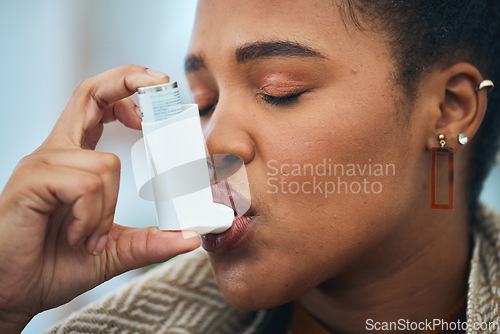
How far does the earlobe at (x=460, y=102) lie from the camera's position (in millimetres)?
1027

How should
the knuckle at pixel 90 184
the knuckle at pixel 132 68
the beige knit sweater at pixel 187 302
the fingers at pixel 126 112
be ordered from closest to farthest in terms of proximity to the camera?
the knuckle at pixel 90 184, the knuckle at pixel 132 68, the fingers at pixel 126 112, the beige knit sweater at pixel 187 302

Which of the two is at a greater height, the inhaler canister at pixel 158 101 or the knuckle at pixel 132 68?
the knuckle at pixel 132 68

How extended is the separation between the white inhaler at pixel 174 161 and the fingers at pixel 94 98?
0.23ft

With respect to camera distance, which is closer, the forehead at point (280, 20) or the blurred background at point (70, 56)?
the forehead at point (280, 20)

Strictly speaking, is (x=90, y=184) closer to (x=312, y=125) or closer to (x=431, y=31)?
(x=312, y=125)

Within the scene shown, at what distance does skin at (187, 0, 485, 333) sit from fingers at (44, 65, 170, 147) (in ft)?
0.61

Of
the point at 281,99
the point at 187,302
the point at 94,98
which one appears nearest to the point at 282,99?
the point at 281,99

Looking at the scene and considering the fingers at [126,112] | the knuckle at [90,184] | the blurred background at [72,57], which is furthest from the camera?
the blurred background at [72,57]

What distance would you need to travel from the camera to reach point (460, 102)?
1048 mm

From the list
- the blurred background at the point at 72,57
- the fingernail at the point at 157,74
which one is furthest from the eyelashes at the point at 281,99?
the blurred background at the point at 72,57

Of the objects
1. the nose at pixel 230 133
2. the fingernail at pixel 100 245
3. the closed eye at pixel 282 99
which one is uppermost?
the closed eye at pixel 282 99

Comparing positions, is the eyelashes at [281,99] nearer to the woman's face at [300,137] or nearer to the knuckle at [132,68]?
the woman's face at [300,137]

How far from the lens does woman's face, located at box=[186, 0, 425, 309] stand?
912 millimetres

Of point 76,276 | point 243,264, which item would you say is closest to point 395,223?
point 243,264
